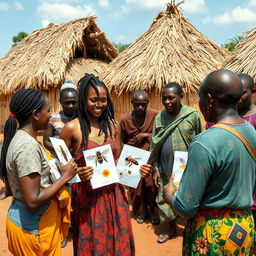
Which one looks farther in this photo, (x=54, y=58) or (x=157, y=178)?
(x=54, y=58)

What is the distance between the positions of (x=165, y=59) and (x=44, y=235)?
6.13 metres

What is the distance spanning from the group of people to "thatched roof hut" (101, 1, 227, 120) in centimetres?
403

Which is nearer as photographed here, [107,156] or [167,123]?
[107,156]

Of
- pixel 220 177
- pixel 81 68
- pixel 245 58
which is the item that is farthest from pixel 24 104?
pixel 81 68

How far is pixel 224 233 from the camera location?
1486 millimetres

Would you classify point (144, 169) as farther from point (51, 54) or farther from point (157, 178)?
point (51, 54)

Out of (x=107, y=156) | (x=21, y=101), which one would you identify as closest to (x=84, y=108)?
(x=107, y=156)

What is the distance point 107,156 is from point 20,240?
0.85m

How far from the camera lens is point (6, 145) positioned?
6.46 feet

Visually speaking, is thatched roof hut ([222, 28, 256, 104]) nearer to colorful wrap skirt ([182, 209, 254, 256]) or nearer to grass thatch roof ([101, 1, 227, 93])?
grass thatch roof ([101, 1, 227, 93])

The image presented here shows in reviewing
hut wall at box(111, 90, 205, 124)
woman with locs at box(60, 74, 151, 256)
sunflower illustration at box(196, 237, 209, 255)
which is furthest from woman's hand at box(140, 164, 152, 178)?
hut wall at box(111, 90, 205, 124)

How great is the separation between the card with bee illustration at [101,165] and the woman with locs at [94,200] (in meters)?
0.05

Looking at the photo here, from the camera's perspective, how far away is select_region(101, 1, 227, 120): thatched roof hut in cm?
700

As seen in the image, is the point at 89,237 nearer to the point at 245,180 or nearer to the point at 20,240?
the point at 20,240
